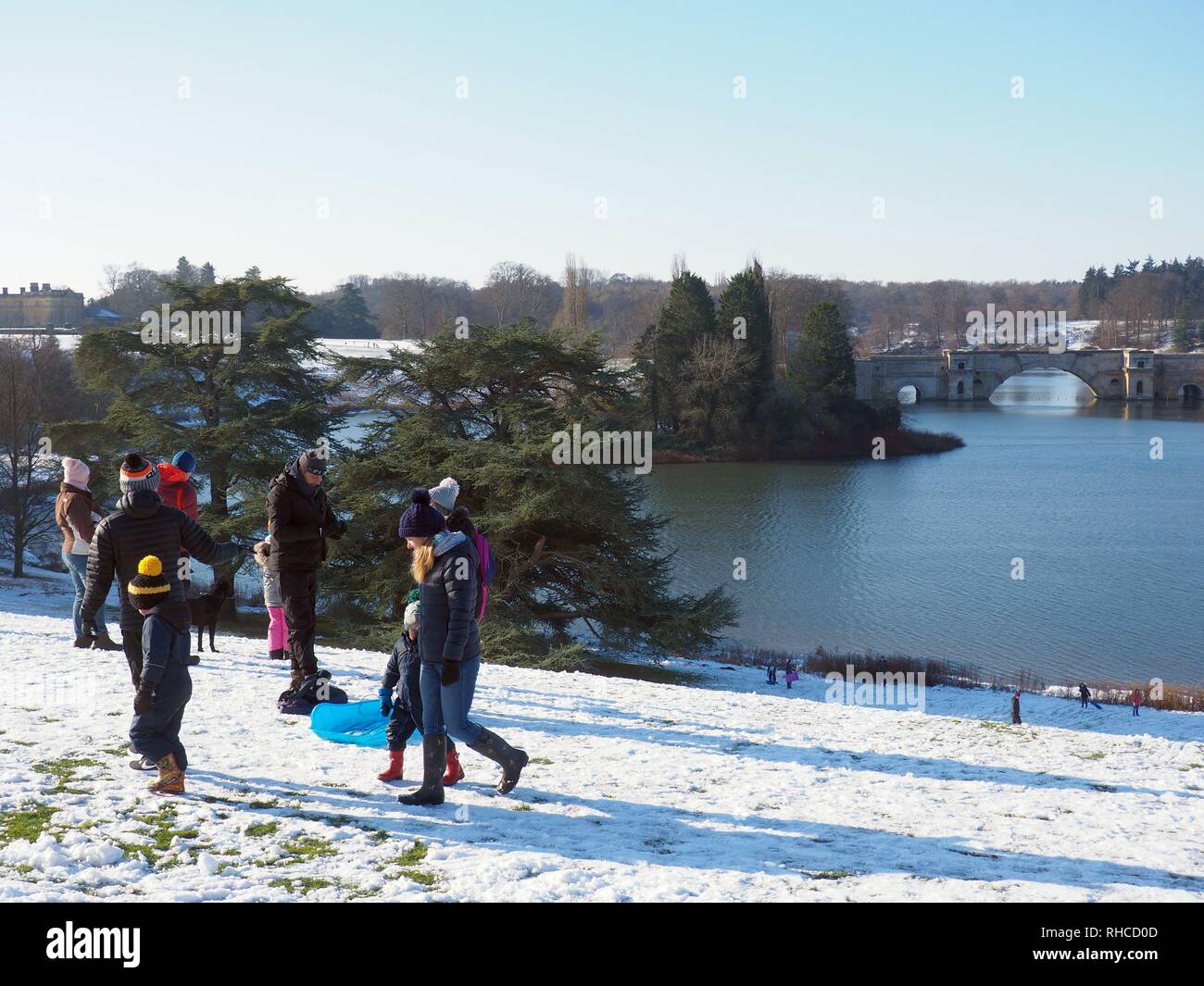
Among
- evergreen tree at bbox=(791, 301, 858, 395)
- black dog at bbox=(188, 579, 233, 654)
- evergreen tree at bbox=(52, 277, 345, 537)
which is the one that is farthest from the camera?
evergreen tree at bbox=(791, 301, 858, 395)

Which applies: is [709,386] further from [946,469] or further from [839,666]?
[839,666]

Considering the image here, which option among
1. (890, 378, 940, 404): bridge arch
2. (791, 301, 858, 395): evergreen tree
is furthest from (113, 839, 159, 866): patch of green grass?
(890, 378, 940, 404): bridge arch

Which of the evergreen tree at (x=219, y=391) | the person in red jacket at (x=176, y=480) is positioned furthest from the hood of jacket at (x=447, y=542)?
the evergreen tree at (x=219, y=391)

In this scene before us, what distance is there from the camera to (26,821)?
5.93m

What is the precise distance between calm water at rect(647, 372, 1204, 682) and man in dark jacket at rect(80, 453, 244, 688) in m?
20.0

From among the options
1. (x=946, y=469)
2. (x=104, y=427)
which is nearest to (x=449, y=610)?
(x=104, y=427)

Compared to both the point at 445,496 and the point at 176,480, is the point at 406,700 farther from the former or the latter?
the point at 176,480

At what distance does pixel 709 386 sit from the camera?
65500 millimetres

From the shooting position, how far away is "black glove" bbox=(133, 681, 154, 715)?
6.36m

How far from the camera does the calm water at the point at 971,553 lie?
25531 millimetres

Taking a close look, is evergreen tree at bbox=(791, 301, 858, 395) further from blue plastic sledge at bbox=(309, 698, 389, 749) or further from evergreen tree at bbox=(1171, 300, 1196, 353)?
evergreen tree at bbox=(1171, 300, 1196, 353)

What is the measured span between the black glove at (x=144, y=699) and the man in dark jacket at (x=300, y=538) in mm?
2128

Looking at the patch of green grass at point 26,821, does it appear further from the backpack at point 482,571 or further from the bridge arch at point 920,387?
the bridge arch at point 920,387
